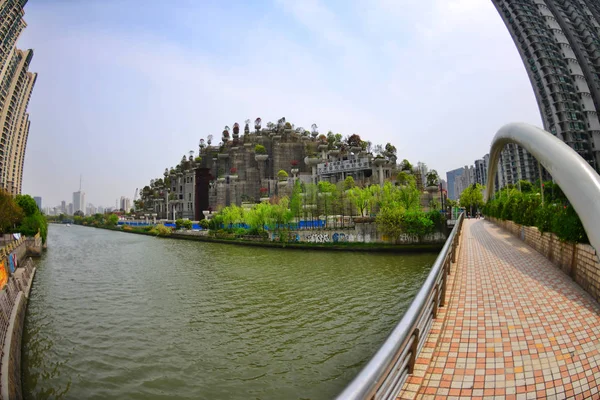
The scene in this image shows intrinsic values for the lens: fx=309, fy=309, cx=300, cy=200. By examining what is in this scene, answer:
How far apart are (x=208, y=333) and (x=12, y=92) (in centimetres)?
7295

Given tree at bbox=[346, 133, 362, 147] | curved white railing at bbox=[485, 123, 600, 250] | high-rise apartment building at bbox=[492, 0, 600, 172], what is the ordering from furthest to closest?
tree at bbox=[346, 133, 362, 147], high-rise apartment building at bbox=[492, 0, 600, 172], curved white railing at bbox=[485, 123, 600, 250]

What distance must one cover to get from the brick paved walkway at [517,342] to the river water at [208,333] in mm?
2938

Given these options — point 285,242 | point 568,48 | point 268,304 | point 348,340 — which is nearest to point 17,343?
point 268,304

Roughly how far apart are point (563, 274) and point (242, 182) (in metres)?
58.1

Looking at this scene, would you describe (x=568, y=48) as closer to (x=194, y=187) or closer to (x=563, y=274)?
(x=563, y=274)

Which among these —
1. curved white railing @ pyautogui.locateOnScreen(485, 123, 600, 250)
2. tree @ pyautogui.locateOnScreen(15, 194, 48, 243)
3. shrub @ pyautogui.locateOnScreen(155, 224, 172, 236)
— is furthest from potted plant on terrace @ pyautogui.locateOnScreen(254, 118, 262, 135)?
curved white railing @ pyautogui.locateOnScreen(485, 123, 600, 250)

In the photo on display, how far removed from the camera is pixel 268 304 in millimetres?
11438

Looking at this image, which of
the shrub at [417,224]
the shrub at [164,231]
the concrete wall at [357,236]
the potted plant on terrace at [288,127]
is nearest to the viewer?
the shrub at [417,224]

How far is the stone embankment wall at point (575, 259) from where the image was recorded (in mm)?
5512

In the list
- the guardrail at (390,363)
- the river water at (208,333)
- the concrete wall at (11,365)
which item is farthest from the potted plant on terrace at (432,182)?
the concrete wall at (11,365)

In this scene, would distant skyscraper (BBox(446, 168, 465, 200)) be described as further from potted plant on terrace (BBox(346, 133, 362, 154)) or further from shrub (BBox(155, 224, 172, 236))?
shrub (BBox(155, 224, 172, 236))

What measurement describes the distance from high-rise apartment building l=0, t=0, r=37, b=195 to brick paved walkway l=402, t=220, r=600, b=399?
6531cm

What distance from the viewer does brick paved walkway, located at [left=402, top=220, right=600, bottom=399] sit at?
2869 millimetres

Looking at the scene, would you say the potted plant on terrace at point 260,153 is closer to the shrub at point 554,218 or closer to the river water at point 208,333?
the river water at point 208,333
